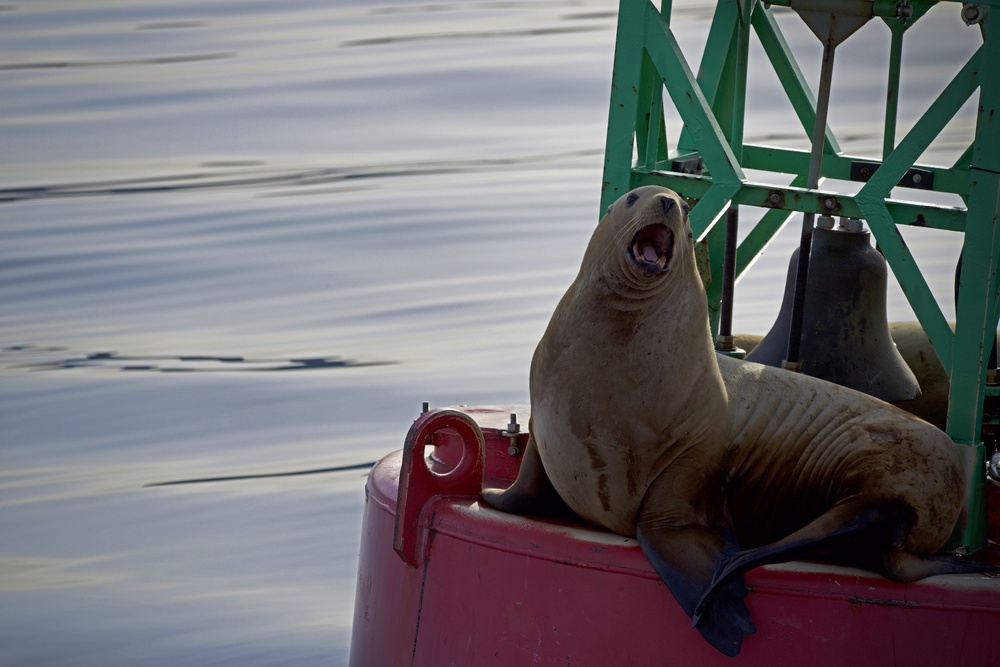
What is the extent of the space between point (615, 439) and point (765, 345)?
99 centimetres

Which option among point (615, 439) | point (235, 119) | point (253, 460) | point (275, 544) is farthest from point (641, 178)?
point (235, 119)

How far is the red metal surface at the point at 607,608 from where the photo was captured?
10.5 ft

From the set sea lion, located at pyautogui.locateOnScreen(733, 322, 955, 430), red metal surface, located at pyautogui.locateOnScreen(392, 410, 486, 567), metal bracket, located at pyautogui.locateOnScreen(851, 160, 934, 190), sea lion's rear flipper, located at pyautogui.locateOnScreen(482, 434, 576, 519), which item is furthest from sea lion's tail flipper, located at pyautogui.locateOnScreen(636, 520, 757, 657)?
metal bracket, located at pyautogui.locateOnScreen(851, 160, 934, 190)

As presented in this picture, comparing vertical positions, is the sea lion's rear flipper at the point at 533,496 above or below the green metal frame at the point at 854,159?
below

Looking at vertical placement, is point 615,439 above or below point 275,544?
above

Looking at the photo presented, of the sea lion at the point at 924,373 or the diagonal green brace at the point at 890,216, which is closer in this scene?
the diagonal green brace at the point at 890,216

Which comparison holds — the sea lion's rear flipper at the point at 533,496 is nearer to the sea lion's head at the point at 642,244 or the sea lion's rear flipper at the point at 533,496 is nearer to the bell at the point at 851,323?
the sea lion's head at the point at 642,244

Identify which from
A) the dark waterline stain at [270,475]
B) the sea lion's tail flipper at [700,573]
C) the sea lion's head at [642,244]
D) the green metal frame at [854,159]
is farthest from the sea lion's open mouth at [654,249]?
the dark waterline stain at [270,475]

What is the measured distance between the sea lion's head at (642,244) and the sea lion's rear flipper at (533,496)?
0.50 m

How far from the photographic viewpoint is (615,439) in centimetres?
335

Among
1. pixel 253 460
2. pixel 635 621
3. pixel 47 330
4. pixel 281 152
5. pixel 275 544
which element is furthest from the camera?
pixel 281 152

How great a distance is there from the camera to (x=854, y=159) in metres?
4.68

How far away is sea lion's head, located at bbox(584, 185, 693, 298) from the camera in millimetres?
3230

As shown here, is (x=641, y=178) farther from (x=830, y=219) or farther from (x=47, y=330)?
(x=47, y=330)
